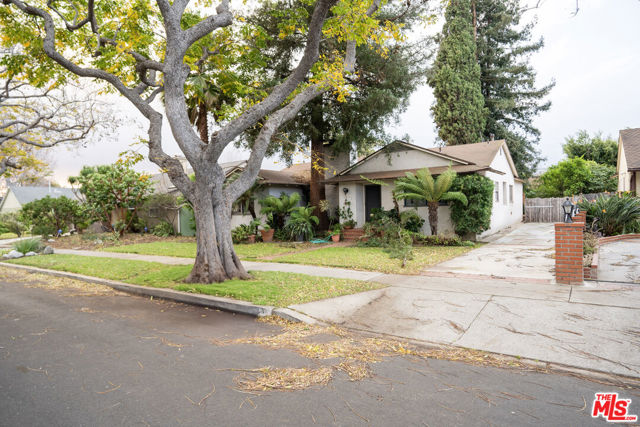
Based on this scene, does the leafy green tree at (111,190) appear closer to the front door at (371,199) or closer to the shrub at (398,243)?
the front door at (371,199)

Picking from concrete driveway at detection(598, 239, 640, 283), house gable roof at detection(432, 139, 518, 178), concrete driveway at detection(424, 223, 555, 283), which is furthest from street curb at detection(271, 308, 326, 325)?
house gable roof at detection(432, 139, 518, 178)

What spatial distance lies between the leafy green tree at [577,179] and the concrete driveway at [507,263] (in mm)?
14754

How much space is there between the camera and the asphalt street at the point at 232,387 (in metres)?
2.79

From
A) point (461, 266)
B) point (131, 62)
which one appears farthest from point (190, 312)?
point (131, 62)

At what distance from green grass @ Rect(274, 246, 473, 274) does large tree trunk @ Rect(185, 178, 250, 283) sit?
2.94 metres

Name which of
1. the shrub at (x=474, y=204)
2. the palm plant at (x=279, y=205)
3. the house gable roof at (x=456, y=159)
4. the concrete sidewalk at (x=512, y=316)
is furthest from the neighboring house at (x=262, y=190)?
the concrete sidewalk at (x=512, y=316)

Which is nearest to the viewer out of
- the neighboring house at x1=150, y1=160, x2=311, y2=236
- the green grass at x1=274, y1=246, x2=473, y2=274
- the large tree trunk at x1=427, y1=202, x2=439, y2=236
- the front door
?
the green grass at x1=274, y1=246, x2=473, y2=274

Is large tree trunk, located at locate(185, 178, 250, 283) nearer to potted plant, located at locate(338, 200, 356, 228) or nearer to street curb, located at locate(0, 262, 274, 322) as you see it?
street curb, located at locate(0, 262, 274, 322)

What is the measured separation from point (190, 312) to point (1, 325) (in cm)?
267

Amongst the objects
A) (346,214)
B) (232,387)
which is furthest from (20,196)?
(232,387)

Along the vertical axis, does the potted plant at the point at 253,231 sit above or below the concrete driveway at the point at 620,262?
above

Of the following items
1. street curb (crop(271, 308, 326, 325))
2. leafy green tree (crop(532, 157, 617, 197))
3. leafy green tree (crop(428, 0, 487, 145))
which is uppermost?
leafy green tree (crop(428, 0, 487, 145))

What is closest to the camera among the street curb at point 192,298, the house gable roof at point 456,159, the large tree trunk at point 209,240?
the street curb at point 192,298

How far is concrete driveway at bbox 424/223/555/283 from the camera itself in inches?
302
